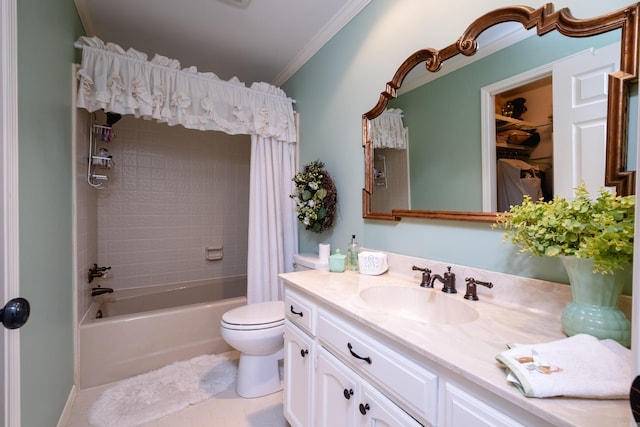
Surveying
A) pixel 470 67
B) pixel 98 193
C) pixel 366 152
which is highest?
pixel 470 67

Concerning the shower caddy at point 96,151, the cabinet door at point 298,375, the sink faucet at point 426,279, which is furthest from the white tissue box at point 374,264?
the shower caddy at point 96,151

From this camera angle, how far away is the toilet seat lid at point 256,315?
5.59 feet

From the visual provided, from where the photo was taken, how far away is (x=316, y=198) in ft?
6.42

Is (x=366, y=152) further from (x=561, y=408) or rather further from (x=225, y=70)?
(x=225, y=70)

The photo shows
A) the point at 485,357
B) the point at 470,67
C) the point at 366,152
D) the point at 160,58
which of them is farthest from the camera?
the point at 160,58

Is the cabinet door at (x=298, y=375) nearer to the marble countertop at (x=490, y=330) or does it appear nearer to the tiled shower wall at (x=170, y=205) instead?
the marble countertop at (x=490, y=330)

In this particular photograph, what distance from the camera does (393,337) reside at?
0.79 metres

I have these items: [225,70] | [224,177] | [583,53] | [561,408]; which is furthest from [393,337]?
[224,177]

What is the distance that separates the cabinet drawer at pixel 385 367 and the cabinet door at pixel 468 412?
1.6 inches

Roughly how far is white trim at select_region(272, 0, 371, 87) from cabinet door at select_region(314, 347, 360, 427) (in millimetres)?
1938

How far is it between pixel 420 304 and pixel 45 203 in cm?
174

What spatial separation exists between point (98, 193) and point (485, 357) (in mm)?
3200

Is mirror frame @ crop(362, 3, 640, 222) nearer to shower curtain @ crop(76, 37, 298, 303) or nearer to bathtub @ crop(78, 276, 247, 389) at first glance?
shower curtain @ crop(76, 37, 298, 303)

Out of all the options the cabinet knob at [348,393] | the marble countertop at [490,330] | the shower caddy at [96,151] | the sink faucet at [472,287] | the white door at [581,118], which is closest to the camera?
the marble countertop at [490,330]
